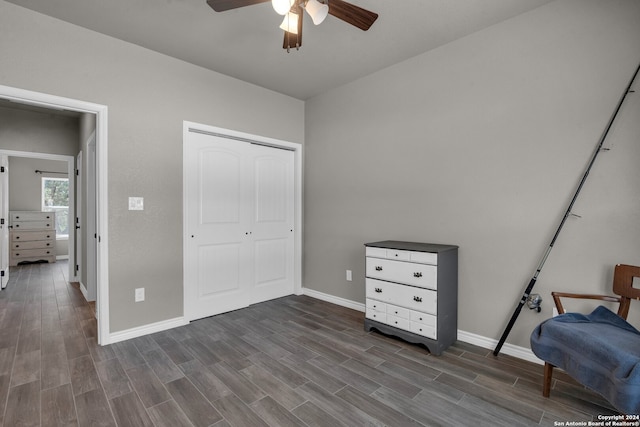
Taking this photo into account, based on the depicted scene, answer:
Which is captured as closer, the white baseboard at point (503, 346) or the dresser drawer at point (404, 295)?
the white baseboard at point (503, 346)

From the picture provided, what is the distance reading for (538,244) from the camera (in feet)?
7.91

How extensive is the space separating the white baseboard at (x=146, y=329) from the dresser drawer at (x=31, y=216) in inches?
235

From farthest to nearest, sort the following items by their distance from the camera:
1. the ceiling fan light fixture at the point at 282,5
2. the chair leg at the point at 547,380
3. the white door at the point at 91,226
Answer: the white door at the point at 91,226 → the chair leg at the point at 547,380 → the ceiling fan light fixture at the point at 282,5

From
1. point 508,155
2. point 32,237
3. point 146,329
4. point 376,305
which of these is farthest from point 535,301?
point 32,237

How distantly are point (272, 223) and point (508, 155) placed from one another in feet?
9.07

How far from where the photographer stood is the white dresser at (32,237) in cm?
648

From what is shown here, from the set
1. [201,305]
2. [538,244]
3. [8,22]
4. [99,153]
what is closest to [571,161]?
[538,244]

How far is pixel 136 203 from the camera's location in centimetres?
294

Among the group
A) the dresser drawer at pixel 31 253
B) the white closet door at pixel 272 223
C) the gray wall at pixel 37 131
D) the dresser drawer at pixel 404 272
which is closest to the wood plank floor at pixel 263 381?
the dresser drawer at pixel 404 272

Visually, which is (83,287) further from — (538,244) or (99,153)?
(538,244)

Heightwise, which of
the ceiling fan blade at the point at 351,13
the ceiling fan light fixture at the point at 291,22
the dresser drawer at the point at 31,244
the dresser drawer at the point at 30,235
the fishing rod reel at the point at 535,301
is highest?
the ceiling fan blade at the point at 351,13

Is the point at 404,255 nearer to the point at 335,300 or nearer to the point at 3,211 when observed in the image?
the point at 335,300

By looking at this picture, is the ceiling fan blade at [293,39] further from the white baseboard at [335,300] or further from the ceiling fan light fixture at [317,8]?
the white baseboard at [335,300]

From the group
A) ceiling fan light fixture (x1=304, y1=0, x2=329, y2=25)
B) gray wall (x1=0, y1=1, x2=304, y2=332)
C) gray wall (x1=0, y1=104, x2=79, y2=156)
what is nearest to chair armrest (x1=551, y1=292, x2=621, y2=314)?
ceiling fan light fixture (x1=304, y1=0, x2=329, y2=25)
